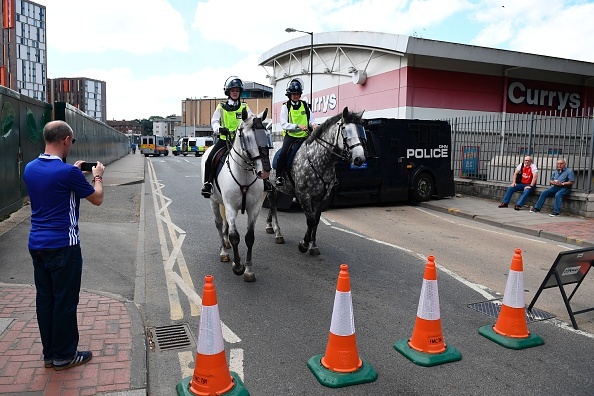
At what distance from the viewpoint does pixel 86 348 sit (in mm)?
4254

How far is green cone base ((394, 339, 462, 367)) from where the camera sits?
4.23 meters

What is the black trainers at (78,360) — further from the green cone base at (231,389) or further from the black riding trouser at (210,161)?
the black riding trouser at (210,161)

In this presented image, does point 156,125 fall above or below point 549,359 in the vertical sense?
above

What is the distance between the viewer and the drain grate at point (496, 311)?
5385 millimetres

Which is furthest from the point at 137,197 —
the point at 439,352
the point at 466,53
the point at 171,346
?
the point at 466,53

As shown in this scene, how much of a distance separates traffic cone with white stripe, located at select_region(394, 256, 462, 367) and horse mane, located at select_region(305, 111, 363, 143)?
371 cm

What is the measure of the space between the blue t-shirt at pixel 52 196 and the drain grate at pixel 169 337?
1444 millimetres

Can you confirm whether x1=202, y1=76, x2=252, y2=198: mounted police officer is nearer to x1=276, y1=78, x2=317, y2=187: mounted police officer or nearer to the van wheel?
x1=276, y1=78, x2=317, y2=187: mounted police officer

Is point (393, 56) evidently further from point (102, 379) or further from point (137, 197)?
point (102, 379)

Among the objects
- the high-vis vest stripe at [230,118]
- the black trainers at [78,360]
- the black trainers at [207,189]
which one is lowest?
the black trainers at [78,360]

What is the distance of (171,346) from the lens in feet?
15.0

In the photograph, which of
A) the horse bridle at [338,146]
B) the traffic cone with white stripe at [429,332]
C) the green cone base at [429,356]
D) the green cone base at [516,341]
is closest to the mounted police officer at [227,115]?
the horse bridle at [338,146]

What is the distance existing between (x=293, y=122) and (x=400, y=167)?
6713 millimetres

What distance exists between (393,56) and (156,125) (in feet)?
436
